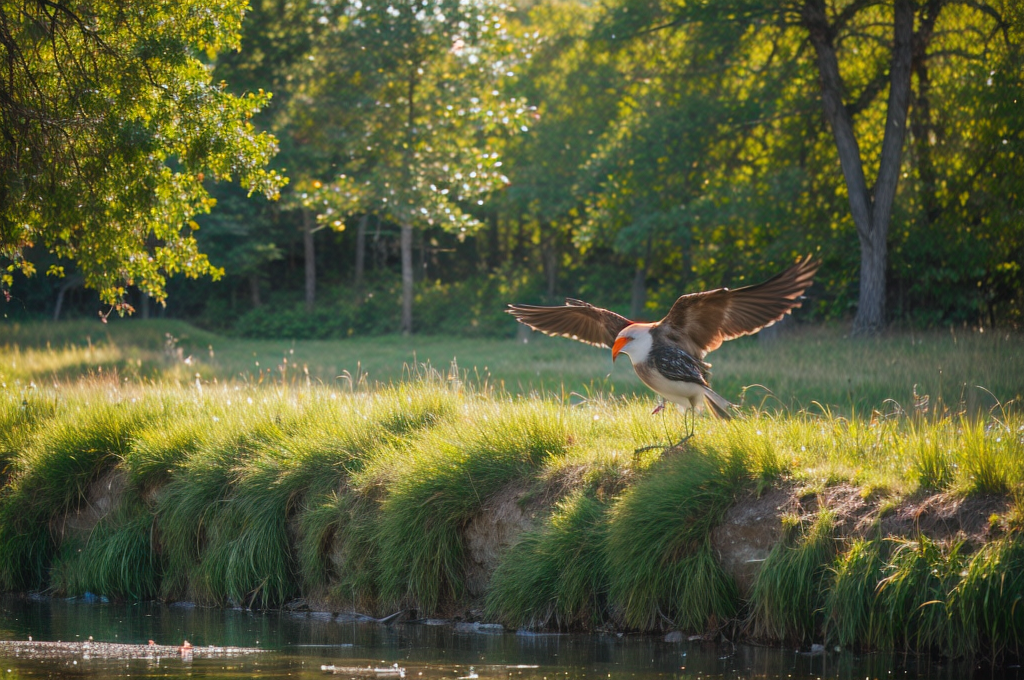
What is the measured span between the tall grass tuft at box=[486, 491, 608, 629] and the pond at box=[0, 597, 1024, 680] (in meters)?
0.18

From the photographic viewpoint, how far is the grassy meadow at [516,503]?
575 cm

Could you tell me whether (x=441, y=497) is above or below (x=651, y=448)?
below

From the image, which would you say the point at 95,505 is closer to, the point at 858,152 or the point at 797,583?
the point at 797,583

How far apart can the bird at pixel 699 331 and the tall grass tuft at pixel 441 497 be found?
3.37 ft

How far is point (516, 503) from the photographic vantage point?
23.9 ft

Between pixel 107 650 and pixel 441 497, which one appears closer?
pixel 107 650

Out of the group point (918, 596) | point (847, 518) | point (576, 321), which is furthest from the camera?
point (576, 321)

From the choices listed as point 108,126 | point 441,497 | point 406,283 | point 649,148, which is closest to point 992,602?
point 441,497

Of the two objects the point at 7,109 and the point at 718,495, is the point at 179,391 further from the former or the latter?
the point at 718,495

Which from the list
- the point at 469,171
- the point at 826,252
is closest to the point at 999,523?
the point at 826,252

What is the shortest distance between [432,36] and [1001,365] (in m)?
18.0

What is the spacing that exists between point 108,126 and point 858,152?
1420 cm

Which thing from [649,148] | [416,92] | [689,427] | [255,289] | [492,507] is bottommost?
[492,507]

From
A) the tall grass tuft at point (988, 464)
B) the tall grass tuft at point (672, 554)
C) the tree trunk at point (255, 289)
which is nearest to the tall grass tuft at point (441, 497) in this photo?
the tall grass tuft at point (672, 554)
